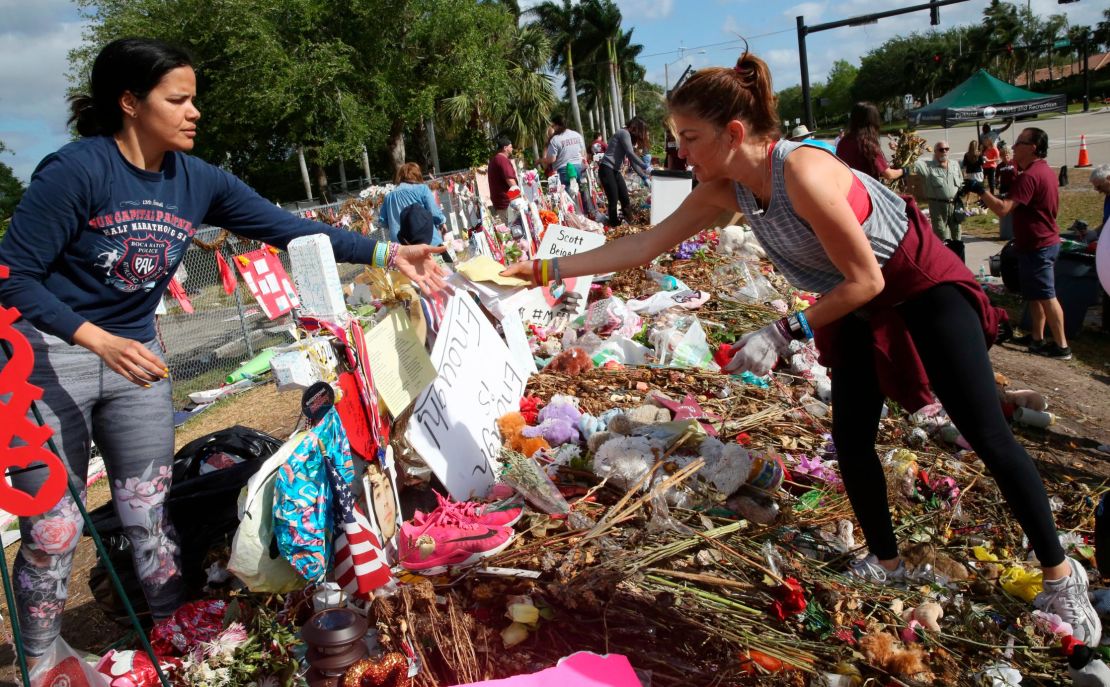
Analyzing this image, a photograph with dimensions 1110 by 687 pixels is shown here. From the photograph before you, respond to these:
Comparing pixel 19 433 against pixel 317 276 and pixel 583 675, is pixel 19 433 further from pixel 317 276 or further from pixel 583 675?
pixel 583 675

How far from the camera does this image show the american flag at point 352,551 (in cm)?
235

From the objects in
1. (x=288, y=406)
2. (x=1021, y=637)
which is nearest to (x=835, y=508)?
(x=1021, y=637)

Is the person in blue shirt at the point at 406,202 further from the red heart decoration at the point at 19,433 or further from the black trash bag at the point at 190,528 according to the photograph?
the red heart decoration at the point at 19,433

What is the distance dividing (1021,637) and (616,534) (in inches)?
54.8

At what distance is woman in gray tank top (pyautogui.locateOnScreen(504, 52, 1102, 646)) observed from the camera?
2100mm

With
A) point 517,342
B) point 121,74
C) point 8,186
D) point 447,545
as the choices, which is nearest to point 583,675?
point 447,545

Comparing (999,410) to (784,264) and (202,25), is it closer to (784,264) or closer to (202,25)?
(784,264)

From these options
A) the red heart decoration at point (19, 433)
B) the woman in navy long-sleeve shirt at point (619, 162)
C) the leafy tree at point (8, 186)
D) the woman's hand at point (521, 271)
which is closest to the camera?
the red heart decoration at point (19, 433)

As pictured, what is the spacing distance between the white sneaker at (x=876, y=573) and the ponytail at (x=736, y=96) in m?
1.58

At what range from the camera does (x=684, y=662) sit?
227cm

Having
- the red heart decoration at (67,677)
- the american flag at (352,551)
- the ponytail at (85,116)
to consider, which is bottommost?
the red heart decoration at (67,677)

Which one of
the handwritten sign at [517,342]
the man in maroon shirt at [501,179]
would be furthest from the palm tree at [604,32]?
the handwritten sign at [517,342]

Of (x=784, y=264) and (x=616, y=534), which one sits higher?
(x=784, y=264)

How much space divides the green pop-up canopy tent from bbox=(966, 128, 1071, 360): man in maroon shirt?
475 inches
